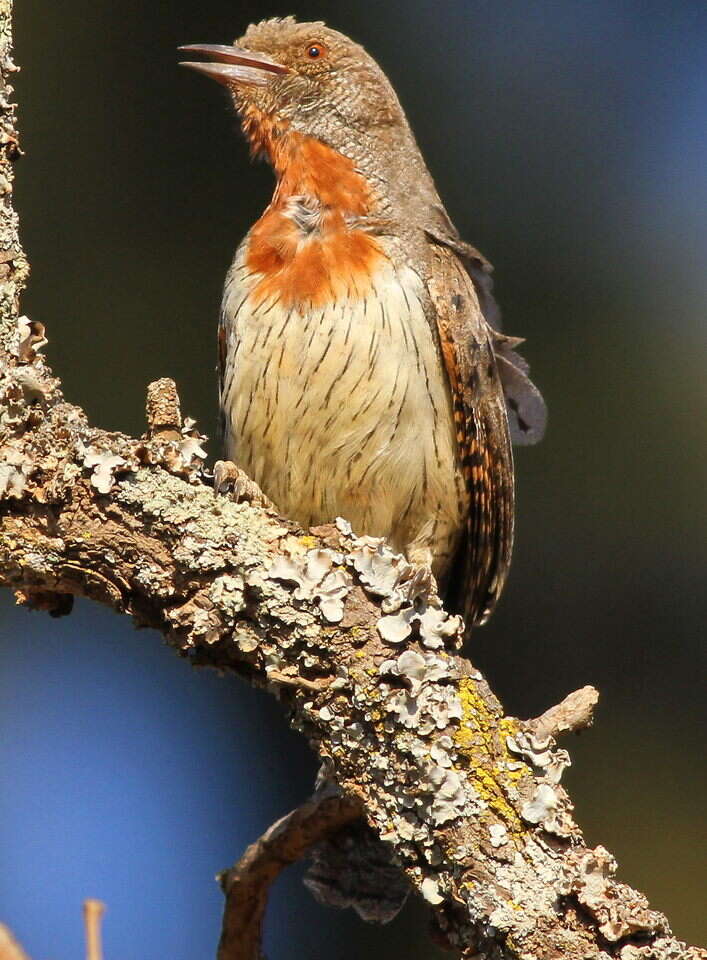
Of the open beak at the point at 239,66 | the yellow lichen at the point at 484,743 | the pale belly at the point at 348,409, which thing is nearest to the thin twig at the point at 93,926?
the yellow lichen at the point at 484,743

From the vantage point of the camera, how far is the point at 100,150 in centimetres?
498

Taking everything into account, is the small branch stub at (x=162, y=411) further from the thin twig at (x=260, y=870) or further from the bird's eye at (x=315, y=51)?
the bird's eye at (x=315, y=51)

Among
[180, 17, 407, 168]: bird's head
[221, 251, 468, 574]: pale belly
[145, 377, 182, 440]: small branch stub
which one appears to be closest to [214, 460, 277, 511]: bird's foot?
[145, 377, 182, 440]: small branch stub

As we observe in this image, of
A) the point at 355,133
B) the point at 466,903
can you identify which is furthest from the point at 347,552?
the point at 355,133

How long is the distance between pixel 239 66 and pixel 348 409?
954 millimetres

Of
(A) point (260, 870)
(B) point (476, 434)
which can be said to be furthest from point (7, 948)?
(B) point (476, 434)

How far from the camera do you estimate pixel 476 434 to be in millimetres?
3119

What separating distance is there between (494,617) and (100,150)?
2.17 m

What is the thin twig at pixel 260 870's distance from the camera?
2479mm

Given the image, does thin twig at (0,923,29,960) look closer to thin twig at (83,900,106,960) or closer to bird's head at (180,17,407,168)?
thin twig at (83,900,106,960)

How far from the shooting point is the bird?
9.67 ft

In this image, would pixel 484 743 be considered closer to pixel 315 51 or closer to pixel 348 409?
pixel 348 409

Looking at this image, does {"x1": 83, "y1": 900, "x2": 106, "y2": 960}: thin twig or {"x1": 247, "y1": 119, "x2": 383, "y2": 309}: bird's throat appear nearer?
{"x1": 83, "y1": 900, "x2": 106, "y2": 960}: thin twig

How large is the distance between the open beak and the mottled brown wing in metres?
0.62
